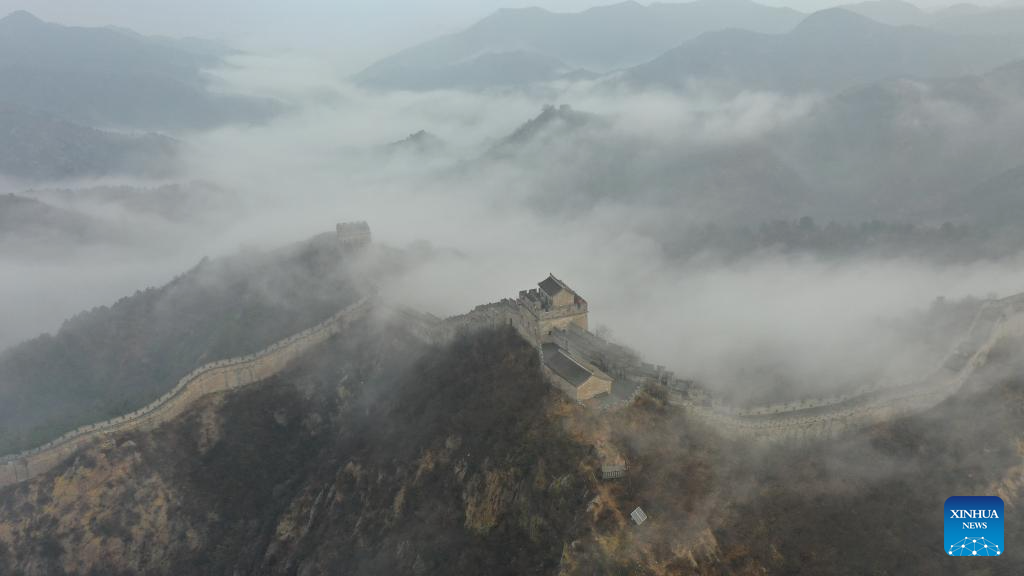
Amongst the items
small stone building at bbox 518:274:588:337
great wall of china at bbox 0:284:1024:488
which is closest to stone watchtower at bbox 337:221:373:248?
great wall of china at bbox 0:284:1024:488

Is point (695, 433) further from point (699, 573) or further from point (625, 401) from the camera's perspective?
point (699, 573)

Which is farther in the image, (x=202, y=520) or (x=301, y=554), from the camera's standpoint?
(x=202, y=520)

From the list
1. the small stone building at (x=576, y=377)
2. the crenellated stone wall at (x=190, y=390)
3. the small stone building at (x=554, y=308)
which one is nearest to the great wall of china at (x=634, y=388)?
the crenellated stone wall at (x=190, y=390)

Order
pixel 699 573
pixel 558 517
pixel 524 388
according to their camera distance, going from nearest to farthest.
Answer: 1. pixel 699 573
2. pixel 558 517
3. pixel 524 388

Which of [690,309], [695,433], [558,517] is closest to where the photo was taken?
[558,517]

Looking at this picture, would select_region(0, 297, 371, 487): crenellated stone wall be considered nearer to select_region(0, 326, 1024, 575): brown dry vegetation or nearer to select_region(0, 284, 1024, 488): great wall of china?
select_region(0, 284, 1024, 488): great wall of china

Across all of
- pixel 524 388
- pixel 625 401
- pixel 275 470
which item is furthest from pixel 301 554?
pixel 625 401

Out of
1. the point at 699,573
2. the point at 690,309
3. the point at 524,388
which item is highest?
the point at 524,388
